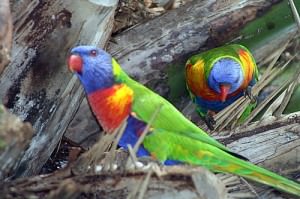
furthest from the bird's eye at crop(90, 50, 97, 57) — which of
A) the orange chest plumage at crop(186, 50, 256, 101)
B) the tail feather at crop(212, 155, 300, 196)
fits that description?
the orange chest plumage at crop(186, 50, 256, 101)

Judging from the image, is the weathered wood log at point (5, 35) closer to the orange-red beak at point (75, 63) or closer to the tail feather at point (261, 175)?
the orange-red beak at point (75, 63)

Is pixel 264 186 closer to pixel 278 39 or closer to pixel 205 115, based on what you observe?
pixel 278 39

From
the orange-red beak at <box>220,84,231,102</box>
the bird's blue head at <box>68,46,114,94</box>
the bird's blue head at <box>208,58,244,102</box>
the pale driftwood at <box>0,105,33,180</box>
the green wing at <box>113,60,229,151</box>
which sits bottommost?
the orange-red beak at <box>220,84,231,102</box>

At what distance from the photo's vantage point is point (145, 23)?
2832 millimetres

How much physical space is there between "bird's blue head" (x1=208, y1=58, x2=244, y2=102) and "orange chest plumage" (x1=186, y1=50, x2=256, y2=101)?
36 millimetres

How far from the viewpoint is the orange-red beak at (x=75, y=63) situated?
2021 mm

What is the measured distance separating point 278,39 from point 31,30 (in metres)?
1.36

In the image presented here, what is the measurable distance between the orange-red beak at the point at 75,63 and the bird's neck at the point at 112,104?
0.11 meters

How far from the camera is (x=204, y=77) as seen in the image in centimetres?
360

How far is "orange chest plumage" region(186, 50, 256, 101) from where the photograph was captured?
332cm

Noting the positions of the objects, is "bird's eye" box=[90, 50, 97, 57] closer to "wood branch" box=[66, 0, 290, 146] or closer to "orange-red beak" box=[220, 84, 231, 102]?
"wood branch" box=[66, 0, 290, 146]

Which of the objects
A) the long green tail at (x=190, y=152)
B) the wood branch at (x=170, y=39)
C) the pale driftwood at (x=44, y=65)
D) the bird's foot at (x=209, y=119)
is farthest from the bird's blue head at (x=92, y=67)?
the bird's foot at (x=209, y=119)

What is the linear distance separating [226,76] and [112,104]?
1544 mm

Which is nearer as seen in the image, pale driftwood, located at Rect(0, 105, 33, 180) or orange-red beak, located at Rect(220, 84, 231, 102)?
pale driftwood, located at Rect(0, 105, 33, 180)
